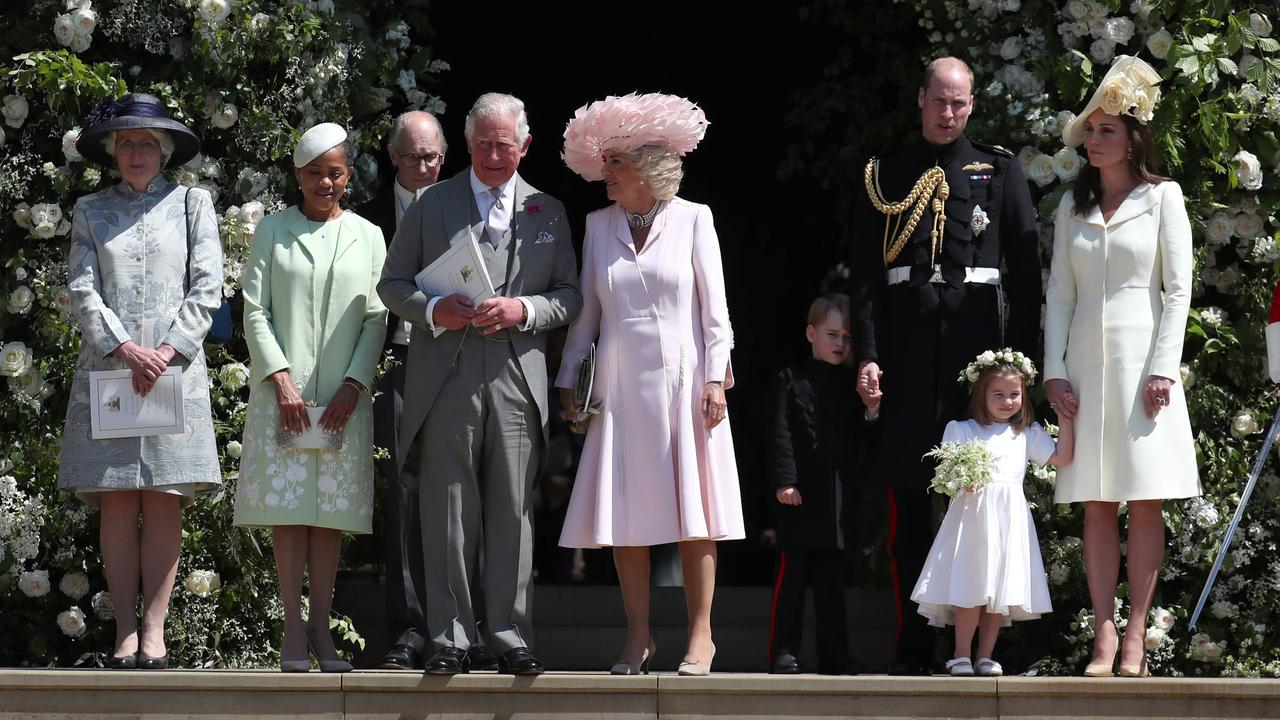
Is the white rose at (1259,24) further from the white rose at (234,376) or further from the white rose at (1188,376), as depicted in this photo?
the white rose at (234,376)

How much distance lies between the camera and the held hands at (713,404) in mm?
5895

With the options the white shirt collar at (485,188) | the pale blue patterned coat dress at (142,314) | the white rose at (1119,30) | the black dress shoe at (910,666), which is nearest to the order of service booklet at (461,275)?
the white shirt collar at (485,188)

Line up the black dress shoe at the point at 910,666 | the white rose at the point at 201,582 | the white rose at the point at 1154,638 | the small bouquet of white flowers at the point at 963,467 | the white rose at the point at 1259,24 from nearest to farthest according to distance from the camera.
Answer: the small bouquet of white flowers at the point at 963,467
the black dress shoe at the point at 910,666
the white rose at the point at 1154,638
the white rose at the point at 201,582
the white rose at the point at 1259,24

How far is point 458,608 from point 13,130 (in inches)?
120

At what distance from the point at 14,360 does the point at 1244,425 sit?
15.7 feet

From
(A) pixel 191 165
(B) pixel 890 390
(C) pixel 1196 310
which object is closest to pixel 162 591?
(A) pixel 191 165

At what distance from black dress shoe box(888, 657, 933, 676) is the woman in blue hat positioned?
2.44 m

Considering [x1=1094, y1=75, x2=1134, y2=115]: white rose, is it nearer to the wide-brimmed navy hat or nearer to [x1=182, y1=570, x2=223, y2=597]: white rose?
the wide-brimmed navy hat

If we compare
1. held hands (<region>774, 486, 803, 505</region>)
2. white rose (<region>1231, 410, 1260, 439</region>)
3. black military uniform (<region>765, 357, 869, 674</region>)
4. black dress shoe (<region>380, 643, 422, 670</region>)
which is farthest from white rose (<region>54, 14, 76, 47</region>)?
white rose (<region>1231, 410, 1260, 439</region>)

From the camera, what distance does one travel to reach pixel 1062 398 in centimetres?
623

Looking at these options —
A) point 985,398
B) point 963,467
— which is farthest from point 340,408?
point 985,398

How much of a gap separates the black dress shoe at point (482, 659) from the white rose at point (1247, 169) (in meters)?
3.52

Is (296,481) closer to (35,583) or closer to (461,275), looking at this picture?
(461,275)

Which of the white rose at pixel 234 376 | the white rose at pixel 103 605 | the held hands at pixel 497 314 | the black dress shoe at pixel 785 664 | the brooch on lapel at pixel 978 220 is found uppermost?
the brooch on lapel at pixel 978 220
